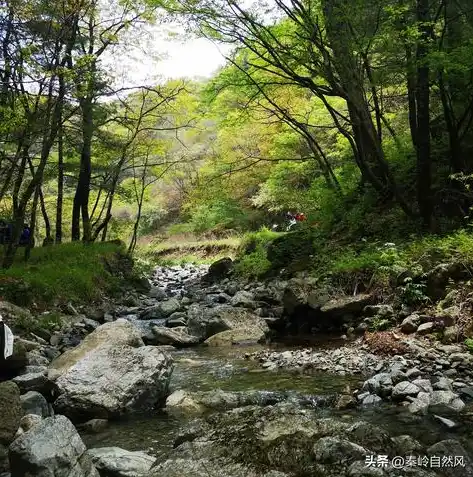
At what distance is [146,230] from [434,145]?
27.3 meters

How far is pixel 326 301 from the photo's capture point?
8.55 m

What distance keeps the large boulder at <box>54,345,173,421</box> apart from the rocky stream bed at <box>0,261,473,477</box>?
0.01 metres

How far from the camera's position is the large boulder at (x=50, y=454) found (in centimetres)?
306

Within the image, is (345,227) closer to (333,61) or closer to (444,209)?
(444,209)

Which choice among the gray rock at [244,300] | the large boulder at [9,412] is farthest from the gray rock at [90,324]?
the large boulder at [9,412]

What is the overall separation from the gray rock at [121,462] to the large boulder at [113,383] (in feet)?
3.50

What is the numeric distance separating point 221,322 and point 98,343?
124 inches

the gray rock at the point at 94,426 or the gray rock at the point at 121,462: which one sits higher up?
the gray rock at the point at 121,462

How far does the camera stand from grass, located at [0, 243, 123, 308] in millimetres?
9602

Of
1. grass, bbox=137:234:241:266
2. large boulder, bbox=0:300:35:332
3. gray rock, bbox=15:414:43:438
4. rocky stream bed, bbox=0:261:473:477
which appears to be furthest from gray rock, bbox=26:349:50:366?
grass, bbox=137:234:241:266

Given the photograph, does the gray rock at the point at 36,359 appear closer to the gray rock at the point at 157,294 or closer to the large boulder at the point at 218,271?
the gray rock at the point at 157,294

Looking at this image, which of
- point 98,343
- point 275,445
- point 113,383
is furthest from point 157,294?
point 275,445

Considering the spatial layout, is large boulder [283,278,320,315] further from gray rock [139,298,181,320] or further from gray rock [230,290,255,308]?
gray rock [139,298,181,320]

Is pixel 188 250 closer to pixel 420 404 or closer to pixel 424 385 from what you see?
pixel 424 385
